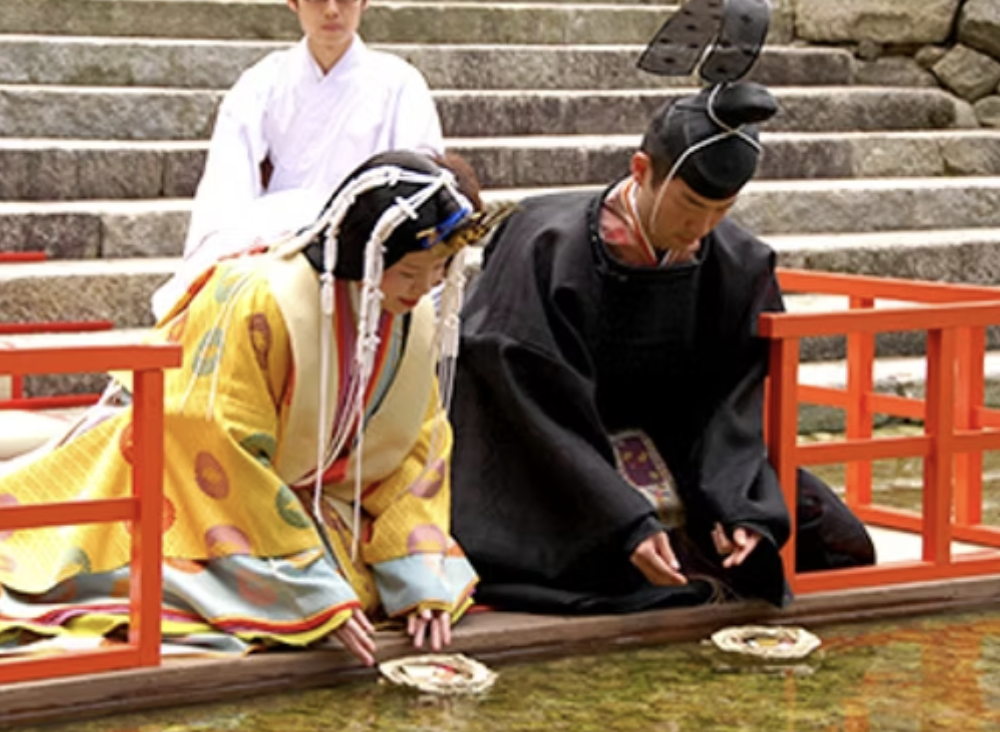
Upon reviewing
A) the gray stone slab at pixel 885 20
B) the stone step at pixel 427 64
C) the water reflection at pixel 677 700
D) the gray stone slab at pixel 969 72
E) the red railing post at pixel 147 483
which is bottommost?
the water reflection at pixel 677 700

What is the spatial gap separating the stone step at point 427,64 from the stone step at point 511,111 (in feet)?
0.39

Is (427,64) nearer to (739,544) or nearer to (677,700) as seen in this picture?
(739,544)

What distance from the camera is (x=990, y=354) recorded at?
855cm

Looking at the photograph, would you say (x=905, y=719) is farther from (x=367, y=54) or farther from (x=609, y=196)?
(x=367, y=54)

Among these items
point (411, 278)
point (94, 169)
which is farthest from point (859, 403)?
point (94, 169)

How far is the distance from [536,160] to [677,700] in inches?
183

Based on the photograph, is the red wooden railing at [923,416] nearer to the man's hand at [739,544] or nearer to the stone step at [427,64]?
the man's hand at [739,544]

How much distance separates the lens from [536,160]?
29.2ft

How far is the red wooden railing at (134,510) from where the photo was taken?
4121 millimetres

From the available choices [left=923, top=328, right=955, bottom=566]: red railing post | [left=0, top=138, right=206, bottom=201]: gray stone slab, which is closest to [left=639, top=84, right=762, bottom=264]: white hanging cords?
[left=923, top=328, right=955, bottom=566]: red railing post

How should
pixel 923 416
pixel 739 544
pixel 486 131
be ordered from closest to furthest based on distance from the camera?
pixel 739 544
pixel 923 416
pixel 486 131

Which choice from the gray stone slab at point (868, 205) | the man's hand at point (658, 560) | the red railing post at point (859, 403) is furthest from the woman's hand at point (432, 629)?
the gray stone slab at point (868, 205)

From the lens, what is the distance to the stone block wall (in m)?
10.6

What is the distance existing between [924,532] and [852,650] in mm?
492
